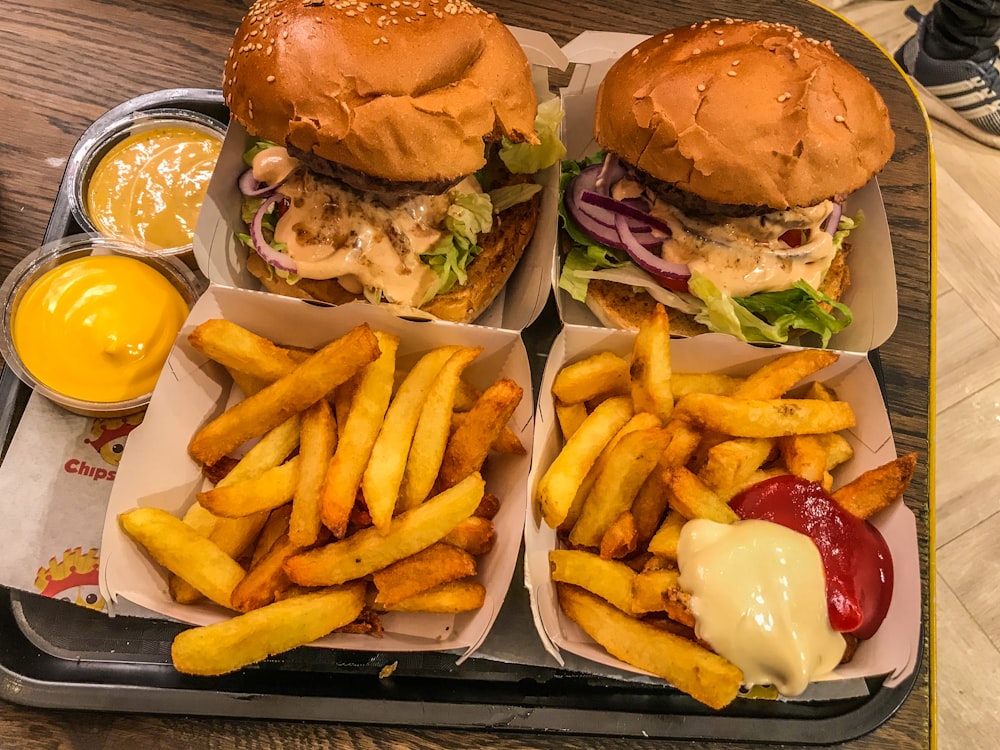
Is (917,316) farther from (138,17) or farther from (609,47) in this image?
(138,17)

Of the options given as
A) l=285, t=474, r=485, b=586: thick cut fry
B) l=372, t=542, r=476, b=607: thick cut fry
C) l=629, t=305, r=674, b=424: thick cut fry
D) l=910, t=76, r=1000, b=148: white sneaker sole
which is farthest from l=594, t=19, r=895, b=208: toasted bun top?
l=910, t=76, r=1000, b=148: white sneaker sole

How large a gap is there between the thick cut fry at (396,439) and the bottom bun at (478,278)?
0.32m

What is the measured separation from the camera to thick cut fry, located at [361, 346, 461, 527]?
140cm

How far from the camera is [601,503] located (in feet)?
5.07

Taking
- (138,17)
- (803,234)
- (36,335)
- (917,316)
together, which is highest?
(138,17)

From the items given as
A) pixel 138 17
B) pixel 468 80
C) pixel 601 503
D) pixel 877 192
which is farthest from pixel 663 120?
pixel 138 17

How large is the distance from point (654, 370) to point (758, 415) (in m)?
0.25

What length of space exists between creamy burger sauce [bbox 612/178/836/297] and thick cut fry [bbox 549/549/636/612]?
0.93 m

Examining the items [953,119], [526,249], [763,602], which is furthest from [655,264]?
[953,119]

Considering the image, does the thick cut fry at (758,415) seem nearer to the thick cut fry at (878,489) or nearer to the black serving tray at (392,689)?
the thick cut fry at (878,489)

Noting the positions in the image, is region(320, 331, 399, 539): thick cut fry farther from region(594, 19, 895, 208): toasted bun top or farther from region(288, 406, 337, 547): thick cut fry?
region(594, 19, 895, 208): toasted bun top

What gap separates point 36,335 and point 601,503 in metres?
1.48

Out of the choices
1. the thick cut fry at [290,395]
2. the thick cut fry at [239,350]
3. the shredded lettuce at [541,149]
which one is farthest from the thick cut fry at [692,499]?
the shredded lettuce at [541,149]

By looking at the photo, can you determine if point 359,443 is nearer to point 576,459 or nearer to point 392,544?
point 392,544
